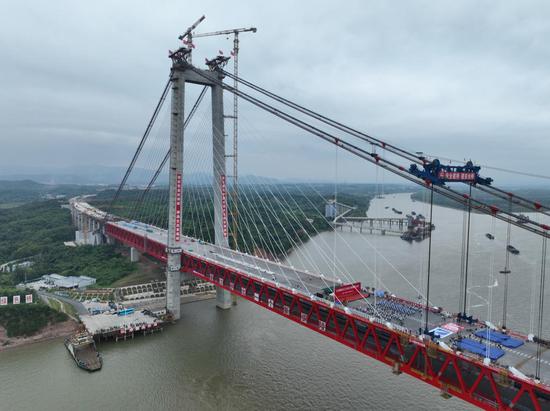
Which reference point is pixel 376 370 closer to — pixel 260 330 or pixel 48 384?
pixel 260 330

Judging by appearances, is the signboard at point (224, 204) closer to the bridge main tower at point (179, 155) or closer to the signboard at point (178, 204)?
the bridge main tower at point (179, 155)

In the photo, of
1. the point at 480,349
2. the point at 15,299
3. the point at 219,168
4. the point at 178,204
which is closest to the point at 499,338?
the point at 480,349

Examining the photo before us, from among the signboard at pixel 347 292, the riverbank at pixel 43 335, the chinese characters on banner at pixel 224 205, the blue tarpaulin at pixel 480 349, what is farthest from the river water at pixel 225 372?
the chinese characters on banner at pixel 224 205

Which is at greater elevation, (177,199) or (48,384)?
(177,199)

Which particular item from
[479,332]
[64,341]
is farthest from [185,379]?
[479,332]

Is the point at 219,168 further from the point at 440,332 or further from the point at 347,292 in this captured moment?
the point at 440,332
